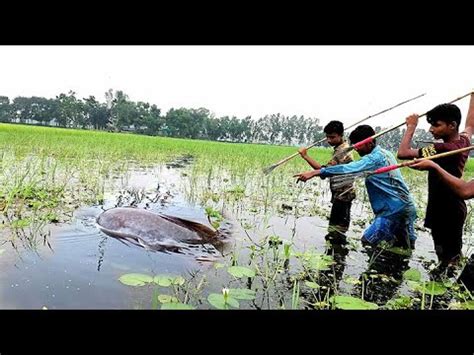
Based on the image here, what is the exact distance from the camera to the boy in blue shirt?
10.9 ft

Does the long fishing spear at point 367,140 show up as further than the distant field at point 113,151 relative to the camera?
No

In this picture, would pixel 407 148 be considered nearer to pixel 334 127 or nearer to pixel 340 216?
pixel 334 127

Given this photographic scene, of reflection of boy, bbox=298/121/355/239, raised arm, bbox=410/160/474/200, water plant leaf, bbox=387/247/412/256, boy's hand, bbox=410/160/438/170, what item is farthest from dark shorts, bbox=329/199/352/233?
raised arm, bbox=410/160/474/200

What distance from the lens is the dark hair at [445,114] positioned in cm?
271

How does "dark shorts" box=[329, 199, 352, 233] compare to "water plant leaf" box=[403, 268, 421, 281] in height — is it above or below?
above

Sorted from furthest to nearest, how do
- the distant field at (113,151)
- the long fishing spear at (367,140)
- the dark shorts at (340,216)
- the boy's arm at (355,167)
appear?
1. the distant field at (113,151)
2. the dark shorts at (340,216)
3. the boy's arm at (355,167)
4. the long fishing spear at (367,140)

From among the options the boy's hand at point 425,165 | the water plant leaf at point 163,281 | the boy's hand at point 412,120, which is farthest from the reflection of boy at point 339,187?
the water plant leaf at point 163,281

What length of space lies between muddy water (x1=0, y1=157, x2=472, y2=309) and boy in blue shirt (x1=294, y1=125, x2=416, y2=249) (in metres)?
0.21

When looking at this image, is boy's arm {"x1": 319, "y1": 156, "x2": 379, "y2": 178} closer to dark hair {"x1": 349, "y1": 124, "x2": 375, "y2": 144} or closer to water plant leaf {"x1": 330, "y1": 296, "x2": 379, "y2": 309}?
dark hair {"x1": 349, "y1": 124, "x2": 375, "y2": 144}

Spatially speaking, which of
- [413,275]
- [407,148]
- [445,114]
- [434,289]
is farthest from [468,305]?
[445,114]

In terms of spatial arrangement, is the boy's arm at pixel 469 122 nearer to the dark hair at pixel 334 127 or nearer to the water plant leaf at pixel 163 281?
the dark hair at pixel 334 127

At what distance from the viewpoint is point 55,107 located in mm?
29078
